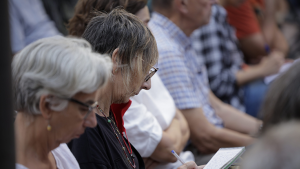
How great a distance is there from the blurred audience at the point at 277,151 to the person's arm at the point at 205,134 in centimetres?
160

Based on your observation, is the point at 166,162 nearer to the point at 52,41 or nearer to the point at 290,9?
the point at 52,41

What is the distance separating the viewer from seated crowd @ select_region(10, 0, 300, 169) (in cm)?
111

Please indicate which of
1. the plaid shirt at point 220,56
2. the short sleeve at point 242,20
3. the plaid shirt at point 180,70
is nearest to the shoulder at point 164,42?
the plaid shirt at point 180,70

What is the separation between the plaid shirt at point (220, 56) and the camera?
10.6ft

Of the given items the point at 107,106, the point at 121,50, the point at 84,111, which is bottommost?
the point at 107,106

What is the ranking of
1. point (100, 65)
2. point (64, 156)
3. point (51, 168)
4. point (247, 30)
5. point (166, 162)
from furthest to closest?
1. point (247, 30)
2. point (166, 162)
3. point (64, 156)
4. point (51, 168)
5. point (100, 65)

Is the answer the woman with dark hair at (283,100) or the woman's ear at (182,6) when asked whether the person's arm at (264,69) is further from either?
the woman with dark hair at (283,100)

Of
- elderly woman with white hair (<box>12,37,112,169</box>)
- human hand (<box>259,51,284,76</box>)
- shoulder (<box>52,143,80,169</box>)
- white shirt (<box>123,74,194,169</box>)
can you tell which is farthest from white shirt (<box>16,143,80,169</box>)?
human hand (<box>259,51,284,76</box>)

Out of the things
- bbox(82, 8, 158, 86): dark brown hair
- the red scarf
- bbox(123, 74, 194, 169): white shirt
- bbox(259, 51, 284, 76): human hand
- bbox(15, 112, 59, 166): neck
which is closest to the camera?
bbox(15, 112, 59, 166): neck

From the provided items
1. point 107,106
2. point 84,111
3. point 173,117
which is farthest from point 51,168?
point 173,117

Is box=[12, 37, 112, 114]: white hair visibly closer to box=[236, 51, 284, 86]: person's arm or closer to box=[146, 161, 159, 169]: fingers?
box=[146, 161, 159, 169]: fingers

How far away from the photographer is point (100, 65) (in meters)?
1.17

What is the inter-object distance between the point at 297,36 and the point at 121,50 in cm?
414

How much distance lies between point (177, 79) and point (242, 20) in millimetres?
1965
